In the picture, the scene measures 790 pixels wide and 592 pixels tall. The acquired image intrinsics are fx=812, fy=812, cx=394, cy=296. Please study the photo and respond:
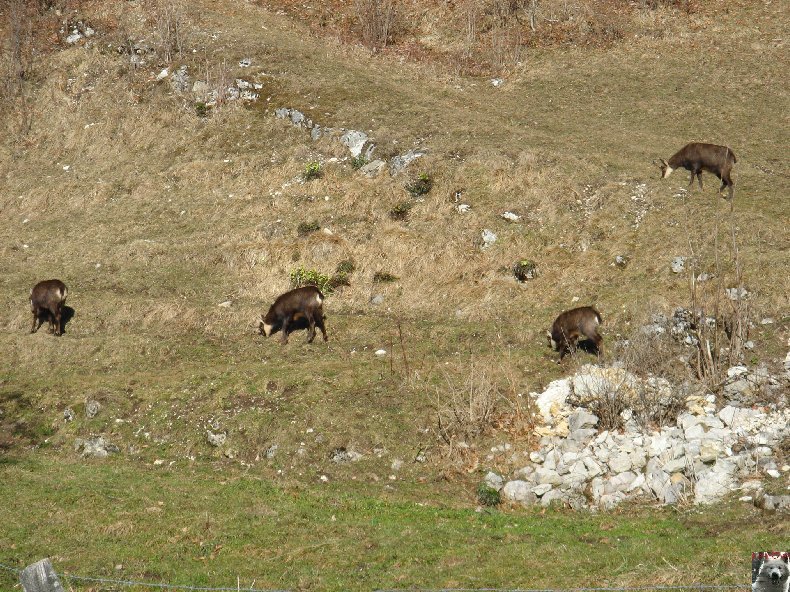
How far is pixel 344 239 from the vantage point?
2938cm

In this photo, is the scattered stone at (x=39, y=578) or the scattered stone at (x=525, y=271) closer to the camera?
the scattered stone at (x=39, y=578)

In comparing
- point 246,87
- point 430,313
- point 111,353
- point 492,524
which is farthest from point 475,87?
point 492,524

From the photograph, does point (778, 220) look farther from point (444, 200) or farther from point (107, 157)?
point (107, 157)

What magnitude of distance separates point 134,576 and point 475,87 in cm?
3374

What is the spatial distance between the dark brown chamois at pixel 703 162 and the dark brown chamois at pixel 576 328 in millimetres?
9699

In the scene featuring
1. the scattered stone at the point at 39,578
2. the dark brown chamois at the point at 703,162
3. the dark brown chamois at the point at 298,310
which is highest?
the dark brown chamois at the point at 703,162

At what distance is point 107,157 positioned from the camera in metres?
39.5

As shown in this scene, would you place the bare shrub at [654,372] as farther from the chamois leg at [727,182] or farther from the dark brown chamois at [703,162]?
the dark brown chamois at [703,162]

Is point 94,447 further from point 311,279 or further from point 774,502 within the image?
point 774,502

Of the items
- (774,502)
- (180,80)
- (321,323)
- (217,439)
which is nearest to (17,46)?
(180,80)

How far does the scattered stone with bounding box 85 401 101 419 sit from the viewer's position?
22.0 metres

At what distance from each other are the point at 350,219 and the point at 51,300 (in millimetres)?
10946

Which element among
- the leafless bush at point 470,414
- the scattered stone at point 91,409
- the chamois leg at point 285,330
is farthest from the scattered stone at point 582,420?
the scattered stone at point 91,409

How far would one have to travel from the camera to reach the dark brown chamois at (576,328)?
71.5 ft
